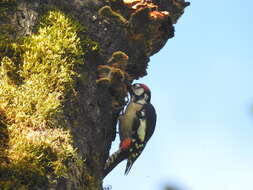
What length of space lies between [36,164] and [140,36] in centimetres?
173

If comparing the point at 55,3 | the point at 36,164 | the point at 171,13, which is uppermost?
the point at 171,13

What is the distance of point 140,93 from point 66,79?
2.51 meters

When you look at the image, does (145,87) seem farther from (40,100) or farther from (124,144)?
(40,100)

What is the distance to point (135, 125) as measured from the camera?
5617 mm

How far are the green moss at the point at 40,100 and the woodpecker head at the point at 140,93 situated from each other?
2.04m

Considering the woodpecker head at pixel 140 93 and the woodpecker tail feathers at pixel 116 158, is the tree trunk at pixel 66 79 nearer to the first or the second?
the woodpecker tail feathers at pixel 116 158

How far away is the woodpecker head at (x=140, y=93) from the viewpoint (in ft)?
18.7

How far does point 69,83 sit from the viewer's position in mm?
3318

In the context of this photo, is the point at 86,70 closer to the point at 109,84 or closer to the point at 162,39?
the point at 109,84

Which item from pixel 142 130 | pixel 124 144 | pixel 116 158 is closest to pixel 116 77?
pixel 116 158

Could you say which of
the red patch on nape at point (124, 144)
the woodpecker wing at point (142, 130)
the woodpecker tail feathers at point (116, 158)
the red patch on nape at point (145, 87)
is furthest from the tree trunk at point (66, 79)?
the red patch on nape at point (145, 87)

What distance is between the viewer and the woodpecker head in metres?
5.70

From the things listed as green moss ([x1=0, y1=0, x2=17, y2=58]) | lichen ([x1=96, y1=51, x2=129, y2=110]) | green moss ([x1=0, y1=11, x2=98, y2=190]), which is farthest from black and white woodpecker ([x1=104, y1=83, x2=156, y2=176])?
green moss ([x1=0, y1=0, x2=17, y2=58])

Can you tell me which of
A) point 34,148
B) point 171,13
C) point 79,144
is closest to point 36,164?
point 34,148
